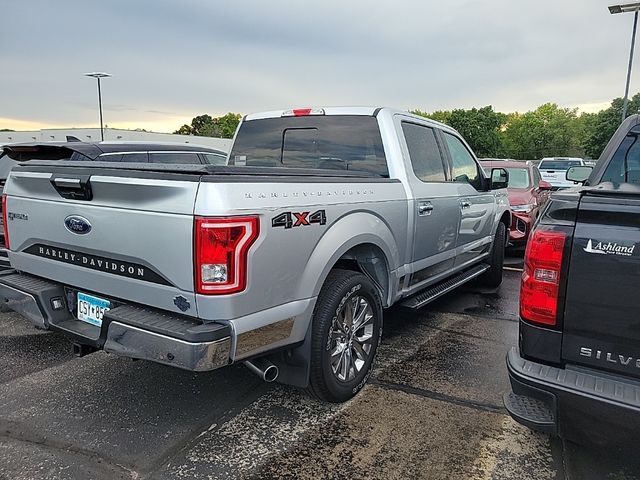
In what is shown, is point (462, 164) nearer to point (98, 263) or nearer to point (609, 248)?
point (609, 248)

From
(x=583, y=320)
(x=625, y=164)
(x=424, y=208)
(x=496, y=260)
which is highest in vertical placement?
(x=625, y=164)

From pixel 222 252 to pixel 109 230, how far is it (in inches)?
30.4

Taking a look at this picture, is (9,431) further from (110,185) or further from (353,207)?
(353,207)

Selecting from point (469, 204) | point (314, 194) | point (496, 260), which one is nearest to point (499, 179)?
point (496, 260)

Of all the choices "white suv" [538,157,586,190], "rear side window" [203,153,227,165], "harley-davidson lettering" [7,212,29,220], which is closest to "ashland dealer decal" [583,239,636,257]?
"harley-davidson lettering" [7,212,29,220]

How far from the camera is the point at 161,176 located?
98.9 inches

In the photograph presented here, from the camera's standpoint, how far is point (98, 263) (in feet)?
9.33

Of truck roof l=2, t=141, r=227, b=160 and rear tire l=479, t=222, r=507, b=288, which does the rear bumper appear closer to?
truck roof l=2, t=141, r=227, b=160

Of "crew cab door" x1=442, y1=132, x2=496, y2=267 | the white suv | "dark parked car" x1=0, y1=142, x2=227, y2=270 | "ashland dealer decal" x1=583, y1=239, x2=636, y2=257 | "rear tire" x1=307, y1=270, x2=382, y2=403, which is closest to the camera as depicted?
"ashland dealer decal" x1=583, y1=239, x2=636, y2=257

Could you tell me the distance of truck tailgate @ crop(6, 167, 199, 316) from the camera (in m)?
2.44

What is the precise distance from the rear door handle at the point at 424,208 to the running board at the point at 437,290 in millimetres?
775

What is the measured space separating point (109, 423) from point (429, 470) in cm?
198

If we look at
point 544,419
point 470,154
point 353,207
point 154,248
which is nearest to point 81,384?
point 154,248

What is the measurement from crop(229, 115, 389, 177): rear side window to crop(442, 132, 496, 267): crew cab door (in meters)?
1.27
